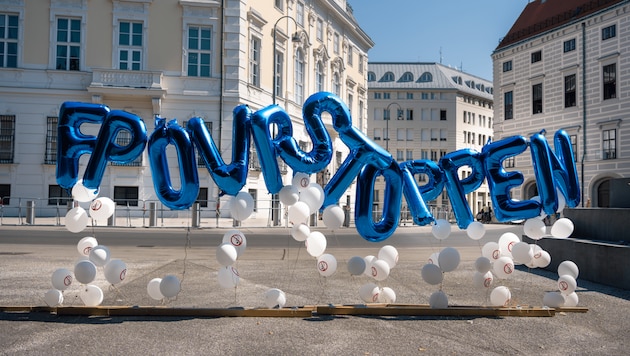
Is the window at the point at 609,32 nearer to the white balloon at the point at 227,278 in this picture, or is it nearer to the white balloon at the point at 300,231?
the white balloon at the point at 300,231

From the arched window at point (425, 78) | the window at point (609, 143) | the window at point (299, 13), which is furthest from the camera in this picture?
the arched window at point (425, 78)

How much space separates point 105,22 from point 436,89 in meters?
61.2

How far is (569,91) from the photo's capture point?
38812mm

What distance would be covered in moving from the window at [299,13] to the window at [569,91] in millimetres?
19918

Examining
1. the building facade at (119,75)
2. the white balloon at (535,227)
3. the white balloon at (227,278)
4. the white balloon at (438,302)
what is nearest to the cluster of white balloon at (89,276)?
the white balloon at (227,278)

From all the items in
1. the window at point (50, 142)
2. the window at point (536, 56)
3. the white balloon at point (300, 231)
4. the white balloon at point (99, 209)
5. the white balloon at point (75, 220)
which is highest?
the window at point (536, 56)

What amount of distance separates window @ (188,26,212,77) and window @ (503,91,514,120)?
26816 millimetres

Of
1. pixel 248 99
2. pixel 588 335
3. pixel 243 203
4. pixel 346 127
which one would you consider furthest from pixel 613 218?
pixel 248 99

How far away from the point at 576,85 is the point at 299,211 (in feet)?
122

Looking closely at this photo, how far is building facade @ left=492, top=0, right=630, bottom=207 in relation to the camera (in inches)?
1395

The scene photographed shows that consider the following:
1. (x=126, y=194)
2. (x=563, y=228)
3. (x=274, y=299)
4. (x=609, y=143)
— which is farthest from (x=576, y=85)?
(x=274, y=299)

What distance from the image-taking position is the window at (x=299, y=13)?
36400 mm

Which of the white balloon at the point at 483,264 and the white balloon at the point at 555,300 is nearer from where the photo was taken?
the white balloon at the point at 483,264

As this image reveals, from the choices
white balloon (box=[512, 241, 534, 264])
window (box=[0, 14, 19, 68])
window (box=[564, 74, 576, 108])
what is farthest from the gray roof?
white balloon (box=[512, 241, 534, 264])
